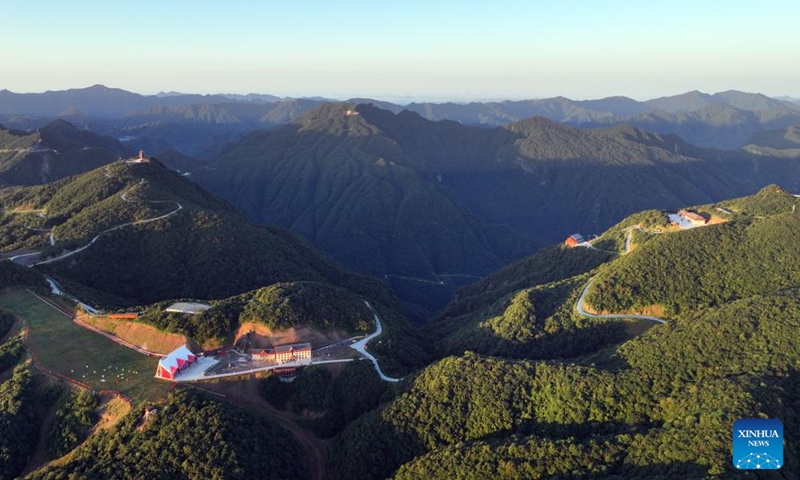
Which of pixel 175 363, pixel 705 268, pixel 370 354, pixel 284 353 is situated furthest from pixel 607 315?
pixel 175 363

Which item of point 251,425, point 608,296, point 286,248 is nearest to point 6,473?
point 251,425

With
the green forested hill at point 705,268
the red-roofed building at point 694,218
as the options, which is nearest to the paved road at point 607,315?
the green forested hill at point 705,268

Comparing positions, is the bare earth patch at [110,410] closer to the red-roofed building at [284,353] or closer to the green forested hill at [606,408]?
the red-roofed building at [284,353]

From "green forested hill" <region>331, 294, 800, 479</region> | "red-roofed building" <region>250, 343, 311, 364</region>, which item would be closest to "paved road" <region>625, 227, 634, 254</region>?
"green forested hill" <region>331, 294, 800, 479</region>

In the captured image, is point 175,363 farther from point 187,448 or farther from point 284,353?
point 187,448

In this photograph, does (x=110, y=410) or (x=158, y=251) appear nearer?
(x=110, y=410)

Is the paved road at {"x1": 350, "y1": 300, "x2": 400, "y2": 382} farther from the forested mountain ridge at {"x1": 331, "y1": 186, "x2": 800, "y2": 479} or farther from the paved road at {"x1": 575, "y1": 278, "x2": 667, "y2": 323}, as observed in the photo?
the paved road at {"x1": 575, "y1": 278, "x2": 667, "y2": 323}
